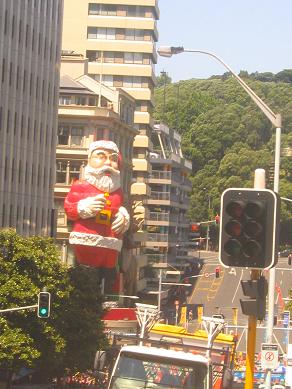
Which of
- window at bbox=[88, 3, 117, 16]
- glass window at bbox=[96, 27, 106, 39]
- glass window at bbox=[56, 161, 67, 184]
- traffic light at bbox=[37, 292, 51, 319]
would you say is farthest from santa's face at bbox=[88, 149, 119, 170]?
window at bbox=[88, 3, 117, 16]

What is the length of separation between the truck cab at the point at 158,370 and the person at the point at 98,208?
40.3m

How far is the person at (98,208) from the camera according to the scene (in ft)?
202

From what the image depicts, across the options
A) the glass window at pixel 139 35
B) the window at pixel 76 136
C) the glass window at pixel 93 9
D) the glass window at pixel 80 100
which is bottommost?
the window at pixel 76 136

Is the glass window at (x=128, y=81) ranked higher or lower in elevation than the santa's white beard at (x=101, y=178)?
higher

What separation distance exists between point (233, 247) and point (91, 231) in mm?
Answer: 48555

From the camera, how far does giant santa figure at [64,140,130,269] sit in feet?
202

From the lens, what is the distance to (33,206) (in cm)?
8512

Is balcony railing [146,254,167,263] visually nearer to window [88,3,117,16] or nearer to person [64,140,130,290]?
window [88,3,117,16]

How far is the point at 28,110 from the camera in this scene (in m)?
82.9

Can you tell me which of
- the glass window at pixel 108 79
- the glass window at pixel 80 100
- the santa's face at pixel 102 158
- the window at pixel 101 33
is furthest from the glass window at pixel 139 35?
the santa's face at pixel 102 158

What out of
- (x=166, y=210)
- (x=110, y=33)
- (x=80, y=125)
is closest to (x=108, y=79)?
(x=110, y=33)

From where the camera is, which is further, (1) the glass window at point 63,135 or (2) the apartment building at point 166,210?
(2) the apartment building at point 166,210

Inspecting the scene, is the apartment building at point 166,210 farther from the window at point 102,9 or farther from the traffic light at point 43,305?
the traffic light at point 43,305

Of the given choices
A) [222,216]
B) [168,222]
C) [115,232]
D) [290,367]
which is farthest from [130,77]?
[222,216]
